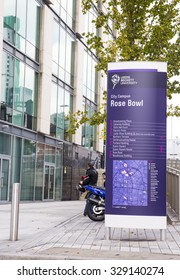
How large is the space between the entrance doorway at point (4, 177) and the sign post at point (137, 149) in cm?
1229

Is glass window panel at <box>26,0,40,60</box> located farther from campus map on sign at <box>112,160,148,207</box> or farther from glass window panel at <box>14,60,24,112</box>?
campus map on sign at <box>112,160,148,207</box>

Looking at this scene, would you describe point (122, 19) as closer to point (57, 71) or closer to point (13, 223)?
point (13, 223)

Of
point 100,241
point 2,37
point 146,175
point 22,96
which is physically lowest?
point 100,241

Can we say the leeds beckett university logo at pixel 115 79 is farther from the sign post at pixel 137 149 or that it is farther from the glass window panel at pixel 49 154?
the glass window panel at pixel 49 154

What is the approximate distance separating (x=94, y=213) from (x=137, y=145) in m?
4.18

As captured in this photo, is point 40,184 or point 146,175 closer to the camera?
point 146,175

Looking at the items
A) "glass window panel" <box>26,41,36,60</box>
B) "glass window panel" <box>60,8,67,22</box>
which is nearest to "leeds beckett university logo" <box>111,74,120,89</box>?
"glass window panel" <box>26,41,36,60</box>

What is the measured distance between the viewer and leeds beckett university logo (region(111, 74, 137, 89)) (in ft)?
31.0

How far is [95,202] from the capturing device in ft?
41.6

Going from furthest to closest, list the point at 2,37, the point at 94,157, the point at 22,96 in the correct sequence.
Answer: the point at 94,157, the point at 22,96, the point at 2,37

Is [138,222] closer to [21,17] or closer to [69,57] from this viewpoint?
[21,17]
